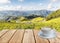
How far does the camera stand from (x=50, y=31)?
1172 mm

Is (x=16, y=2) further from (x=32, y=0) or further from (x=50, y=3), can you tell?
(x=50, y=3)

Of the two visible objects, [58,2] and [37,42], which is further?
[58,2]

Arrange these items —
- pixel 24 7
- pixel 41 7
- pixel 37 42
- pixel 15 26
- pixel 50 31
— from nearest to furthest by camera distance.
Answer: pixel 37 42
pixel 50 31
pixel 15 26
pixel 24 7
pixel 41 7

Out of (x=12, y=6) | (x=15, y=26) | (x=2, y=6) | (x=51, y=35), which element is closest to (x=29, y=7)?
(x=12, y=6)

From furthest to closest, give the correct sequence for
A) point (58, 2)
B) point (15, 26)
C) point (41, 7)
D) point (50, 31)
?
point (41, 7), point (58, 2), point (15, 26), point (50, 31)

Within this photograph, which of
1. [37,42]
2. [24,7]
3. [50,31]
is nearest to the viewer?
[37,42]

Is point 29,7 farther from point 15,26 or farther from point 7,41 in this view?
point 7,41

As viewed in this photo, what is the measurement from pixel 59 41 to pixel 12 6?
19.4 feet

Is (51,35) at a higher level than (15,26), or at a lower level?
higher

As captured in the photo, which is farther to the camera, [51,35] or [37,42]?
[51,35]

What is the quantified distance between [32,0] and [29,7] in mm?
394

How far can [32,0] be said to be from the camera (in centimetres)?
673

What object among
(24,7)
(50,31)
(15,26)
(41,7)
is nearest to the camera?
(50,31)

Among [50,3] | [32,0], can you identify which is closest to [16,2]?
[32,0]
